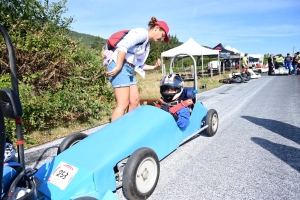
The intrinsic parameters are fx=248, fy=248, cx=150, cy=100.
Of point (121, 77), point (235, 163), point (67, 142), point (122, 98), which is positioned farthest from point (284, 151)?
point (67, 142)

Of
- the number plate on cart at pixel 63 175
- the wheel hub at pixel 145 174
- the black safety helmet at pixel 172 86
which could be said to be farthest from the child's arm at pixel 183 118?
the number plate on cart at pixel 63 175

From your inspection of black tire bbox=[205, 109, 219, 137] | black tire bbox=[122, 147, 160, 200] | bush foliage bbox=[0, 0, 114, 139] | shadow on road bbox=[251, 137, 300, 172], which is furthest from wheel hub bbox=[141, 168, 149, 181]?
bush foliage bbox=[0, 0, 114, 139]

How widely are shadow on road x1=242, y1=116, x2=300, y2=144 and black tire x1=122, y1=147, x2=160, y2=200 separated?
2.37 metres

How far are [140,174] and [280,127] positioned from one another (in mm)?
3162

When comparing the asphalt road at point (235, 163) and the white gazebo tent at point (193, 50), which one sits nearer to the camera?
the asphalt road at point (235, 163)

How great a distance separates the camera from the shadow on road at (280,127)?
3.78 metres

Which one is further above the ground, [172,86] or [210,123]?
[172,86]

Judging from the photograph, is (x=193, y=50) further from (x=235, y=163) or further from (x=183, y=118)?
(x=235, y=163)

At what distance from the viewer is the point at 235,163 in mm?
2902

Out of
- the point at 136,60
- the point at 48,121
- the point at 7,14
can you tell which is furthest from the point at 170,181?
the point at 7,14

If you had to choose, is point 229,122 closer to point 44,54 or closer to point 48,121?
point 48,121

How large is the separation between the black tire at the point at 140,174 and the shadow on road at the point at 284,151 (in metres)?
1.58

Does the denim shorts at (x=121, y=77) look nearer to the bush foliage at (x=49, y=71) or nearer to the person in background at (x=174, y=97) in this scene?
the person in background at (x=174, y=97)

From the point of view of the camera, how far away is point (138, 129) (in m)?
2.53
